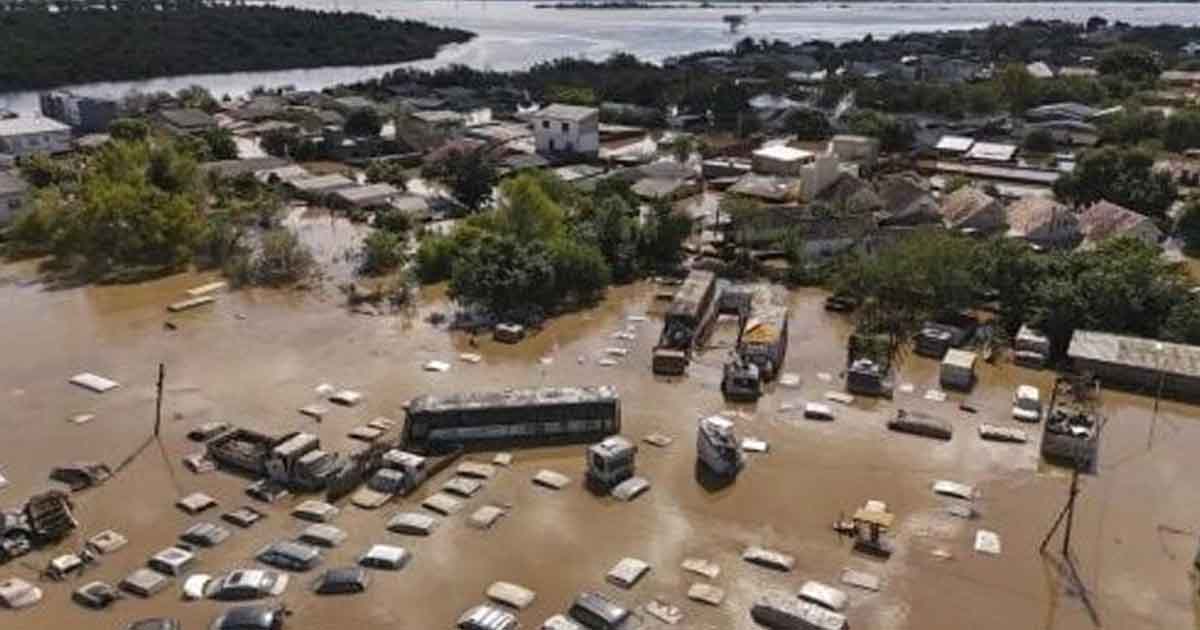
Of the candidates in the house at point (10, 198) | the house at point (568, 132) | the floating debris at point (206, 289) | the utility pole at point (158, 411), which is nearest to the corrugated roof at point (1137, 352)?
the utility pole at point (158, 411)

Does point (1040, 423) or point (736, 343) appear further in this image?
point (736, 343)

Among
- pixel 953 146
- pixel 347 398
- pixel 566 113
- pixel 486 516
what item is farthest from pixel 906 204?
pixel 486 516

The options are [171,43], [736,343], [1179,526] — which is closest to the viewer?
[1179,526]

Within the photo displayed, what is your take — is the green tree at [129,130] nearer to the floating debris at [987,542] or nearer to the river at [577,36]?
the river at [577,36]

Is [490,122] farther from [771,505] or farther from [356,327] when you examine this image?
[771,505]

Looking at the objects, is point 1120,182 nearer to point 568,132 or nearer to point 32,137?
point 568,132

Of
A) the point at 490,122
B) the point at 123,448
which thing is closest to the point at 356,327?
the point at 123,448
